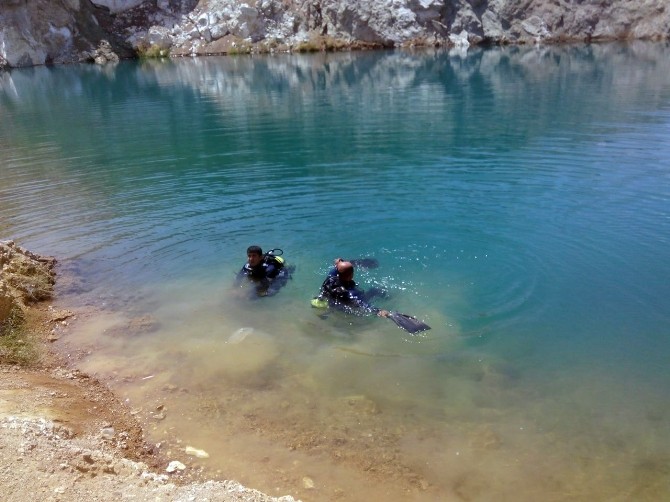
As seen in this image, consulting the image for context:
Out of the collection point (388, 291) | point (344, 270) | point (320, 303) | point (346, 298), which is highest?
point (344, 270)

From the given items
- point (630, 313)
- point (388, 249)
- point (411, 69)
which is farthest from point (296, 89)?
point (630, 313)

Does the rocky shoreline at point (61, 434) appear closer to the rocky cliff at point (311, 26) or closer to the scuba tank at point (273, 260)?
the scuba tank at point (273, 260)

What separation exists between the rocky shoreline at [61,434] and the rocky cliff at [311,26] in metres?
58.9

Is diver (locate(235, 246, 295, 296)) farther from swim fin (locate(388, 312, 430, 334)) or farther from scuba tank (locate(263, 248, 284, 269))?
swim fin (locate(388, 312, 430, 334))

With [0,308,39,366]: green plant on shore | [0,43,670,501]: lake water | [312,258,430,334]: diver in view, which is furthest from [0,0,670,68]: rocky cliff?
[0,308,39,366]: green plant on shore

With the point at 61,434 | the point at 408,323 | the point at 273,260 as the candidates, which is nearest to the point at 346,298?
the point at 408,323

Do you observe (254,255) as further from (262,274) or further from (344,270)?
(344,270)

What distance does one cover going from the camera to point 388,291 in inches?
422

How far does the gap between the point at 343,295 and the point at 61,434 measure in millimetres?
4979

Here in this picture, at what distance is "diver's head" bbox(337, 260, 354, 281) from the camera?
9656 mm

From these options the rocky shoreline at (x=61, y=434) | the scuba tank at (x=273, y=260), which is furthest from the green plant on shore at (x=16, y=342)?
the scuba tank at (x=273, y=260)

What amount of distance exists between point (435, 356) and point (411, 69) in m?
38.3

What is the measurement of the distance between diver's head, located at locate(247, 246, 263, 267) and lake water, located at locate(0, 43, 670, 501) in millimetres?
743

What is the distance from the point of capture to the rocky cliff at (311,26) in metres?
61.0
